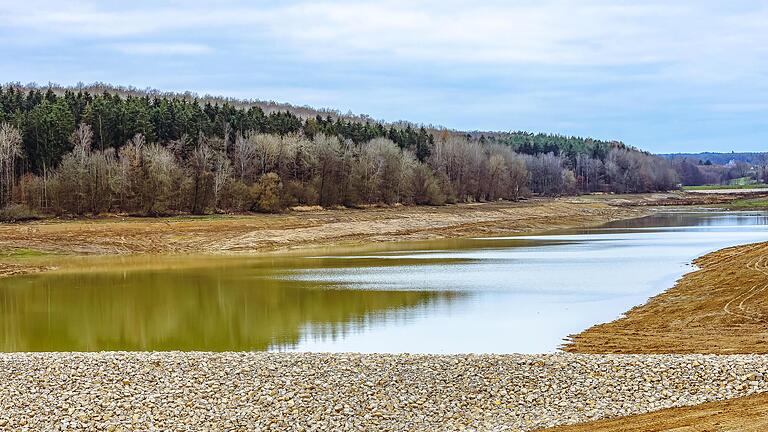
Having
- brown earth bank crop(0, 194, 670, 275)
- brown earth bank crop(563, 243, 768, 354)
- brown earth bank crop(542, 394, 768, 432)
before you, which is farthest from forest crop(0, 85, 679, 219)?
brown earth bank crop(542, 394, 768, 432)

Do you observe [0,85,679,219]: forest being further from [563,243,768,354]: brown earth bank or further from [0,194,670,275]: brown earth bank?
[563,243,768,354]: brown earth bank

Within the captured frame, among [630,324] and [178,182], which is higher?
[178,182]

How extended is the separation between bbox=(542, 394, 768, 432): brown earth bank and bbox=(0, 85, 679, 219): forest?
2092 inches

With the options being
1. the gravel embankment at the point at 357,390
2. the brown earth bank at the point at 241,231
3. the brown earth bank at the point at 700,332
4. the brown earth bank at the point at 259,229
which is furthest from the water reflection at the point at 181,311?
the brown earth bank at the point at 259,229

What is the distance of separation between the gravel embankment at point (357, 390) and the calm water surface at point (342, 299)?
13.8ft

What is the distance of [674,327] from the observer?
2203 cm

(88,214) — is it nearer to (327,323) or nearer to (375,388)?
(327,323)

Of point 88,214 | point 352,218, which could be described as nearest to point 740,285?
point 352,218

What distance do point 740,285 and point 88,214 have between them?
4857 centimetres

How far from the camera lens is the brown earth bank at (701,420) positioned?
11.4 m

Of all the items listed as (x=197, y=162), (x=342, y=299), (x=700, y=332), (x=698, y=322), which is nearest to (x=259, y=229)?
(x=197, y=162)

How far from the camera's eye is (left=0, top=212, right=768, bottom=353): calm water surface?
2184 cm

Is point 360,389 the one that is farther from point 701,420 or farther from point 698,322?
point 698,322

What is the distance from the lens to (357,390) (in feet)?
46.9
